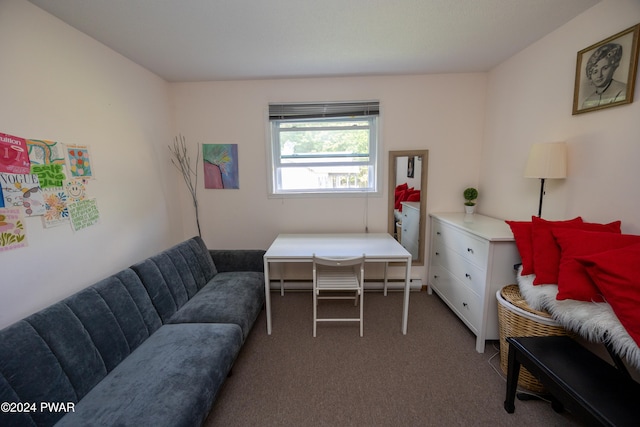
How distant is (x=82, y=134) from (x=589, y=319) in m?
3.28

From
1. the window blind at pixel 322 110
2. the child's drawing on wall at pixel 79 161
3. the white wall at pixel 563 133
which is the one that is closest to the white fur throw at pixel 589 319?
the white wall at pixel 563 133

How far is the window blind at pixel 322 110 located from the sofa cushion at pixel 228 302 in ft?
5.89

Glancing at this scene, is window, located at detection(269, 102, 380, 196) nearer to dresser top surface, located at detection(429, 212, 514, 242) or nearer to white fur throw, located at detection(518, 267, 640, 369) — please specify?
dresser top surface, located at detection(429, 212, 514, 242)

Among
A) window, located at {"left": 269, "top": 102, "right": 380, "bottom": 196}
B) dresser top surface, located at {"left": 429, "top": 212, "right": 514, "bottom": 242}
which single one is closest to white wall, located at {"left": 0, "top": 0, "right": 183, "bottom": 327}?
window, located at {"left": 269, "top": 102, "right": 380, "bottom": 196}

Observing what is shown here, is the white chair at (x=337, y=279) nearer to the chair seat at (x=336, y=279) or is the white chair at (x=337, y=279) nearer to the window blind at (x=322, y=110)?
the chair seat at (x=336, y=279)

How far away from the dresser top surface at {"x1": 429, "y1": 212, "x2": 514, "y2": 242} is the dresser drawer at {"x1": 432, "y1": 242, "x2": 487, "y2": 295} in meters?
0.27

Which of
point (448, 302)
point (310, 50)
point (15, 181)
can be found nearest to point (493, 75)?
point (310, 50)

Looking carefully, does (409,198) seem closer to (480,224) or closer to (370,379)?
(480,224)

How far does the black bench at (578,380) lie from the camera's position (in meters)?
1.00

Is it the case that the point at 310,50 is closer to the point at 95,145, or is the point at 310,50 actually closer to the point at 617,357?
the point at 95,145

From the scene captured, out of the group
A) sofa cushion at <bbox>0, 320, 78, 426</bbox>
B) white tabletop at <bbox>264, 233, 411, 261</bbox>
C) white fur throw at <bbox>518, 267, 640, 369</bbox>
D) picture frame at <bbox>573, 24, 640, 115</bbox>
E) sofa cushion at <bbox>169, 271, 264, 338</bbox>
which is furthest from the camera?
white tabletop at <bbox>264, 233, 411, 261</bbox>

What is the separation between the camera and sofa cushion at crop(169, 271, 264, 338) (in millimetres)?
1808

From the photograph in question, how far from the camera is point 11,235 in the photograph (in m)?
1.32

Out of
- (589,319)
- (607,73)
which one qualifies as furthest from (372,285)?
(607,73)
